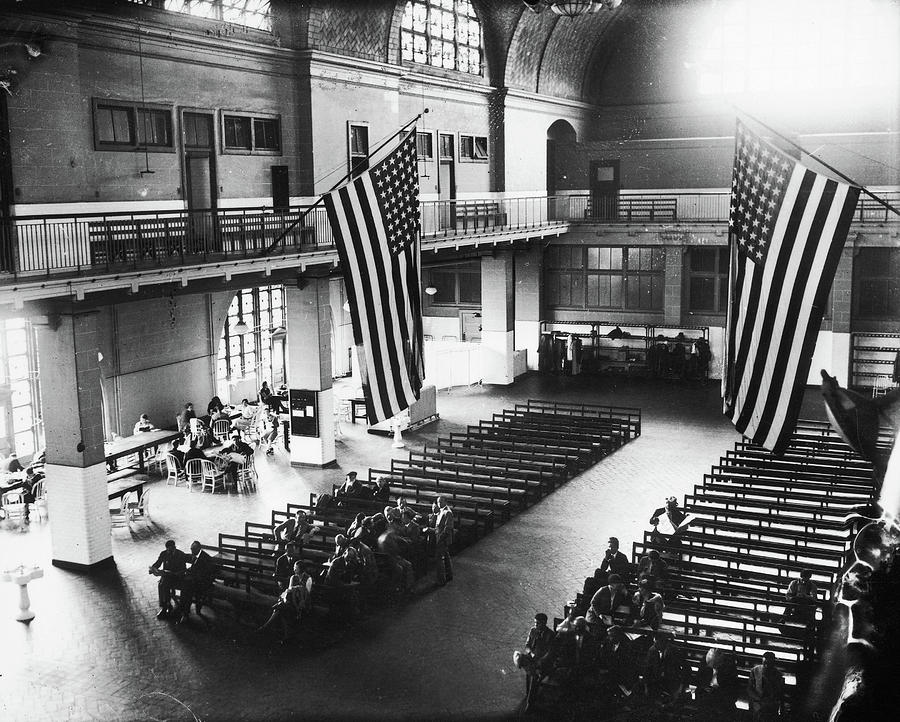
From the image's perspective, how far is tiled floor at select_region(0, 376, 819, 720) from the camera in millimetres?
12273

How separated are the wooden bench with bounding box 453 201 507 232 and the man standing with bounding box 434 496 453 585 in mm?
14316

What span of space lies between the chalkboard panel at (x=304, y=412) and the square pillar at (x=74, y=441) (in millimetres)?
6484

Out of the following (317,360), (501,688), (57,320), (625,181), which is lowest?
(501,688)

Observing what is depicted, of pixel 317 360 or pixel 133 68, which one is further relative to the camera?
pixel 317 360

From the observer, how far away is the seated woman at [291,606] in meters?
14.0

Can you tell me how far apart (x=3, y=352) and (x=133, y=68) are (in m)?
7.33

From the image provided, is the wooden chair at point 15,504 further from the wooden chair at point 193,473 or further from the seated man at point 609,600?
the seated man at point 609,600

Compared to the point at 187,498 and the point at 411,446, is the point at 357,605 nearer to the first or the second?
the point at 187,498

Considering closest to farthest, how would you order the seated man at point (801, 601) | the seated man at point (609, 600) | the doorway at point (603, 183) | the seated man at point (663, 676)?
1. the seated man at point (663, 676)
2. the seated man at point (609, 600)
3. the seated man at point (801, 601)
4. the doorway at point (603, 183)

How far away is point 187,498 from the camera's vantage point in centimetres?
2148

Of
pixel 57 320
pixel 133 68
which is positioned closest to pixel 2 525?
pixel 57 320

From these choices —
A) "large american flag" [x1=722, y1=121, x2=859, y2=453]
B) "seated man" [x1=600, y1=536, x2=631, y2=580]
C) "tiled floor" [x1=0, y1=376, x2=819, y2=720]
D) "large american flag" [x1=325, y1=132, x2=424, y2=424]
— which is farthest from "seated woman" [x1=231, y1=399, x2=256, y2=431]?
"large american flag" [x1=722, y1=121, x2=859, y2=453]

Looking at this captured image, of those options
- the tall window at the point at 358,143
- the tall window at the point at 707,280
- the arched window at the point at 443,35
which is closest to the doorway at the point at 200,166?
the tall window at the point at 358,143

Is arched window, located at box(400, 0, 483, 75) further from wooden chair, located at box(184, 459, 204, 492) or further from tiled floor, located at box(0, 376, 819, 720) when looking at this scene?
tiled floor, located at box(0, 376, 819, 720)
